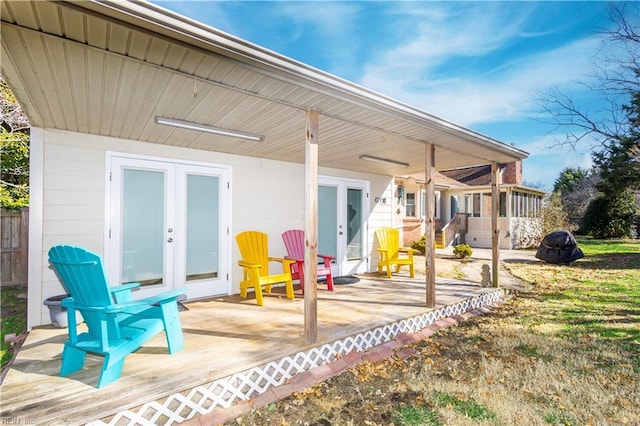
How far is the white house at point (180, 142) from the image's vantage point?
6.36 feet

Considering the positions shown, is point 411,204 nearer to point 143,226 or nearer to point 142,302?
point 143,226

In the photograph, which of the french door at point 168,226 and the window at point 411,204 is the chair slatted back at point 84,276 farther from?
the window at point 411,204

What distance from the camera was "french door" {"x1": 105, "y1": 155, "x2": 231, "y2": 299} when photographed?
163 inches

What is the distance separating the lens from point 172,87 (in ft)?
8.48

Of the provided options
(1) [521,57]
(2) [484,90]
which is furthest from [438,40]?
(2) [484,90]

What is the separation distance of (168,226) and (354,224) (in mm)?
3717

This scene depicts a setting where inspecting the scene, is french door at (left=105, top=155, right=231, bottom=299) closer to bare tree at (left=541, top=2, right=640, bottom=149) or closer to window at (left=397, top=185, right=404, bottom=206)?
window at (left=397, top=185, right=404, bottom=206)

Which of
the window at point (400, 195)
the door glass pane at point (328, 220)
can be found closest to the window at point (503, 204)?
the window at point (400, 195)

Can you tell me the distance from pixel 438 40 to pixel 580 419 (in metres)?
6.88

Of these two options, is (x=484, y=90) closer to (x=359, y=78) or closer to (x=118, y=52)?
(x=359, y=78)

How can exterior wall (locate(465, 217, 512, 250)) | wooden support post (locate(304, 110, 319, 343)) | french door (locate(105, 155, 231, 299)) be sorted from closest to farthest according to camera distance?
wooden support post (locate(304, 110, 319, 343)) < french door (locate(105, 155, 231, 299)) < exterior wall (locate(465, 217, 512, 250))

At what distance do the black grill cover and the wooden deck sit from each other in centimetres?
688

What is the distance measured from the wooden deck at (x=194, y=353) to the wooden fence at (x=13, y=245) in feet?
10.8

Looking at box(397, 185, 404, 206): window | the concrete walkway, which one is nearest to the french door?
the concrete walkway
